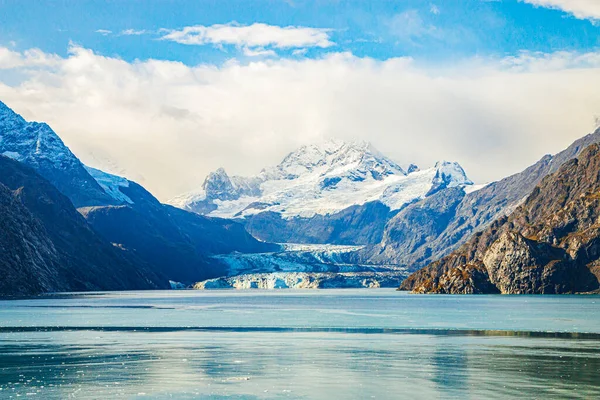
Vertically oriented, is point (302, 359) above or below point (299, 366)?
above

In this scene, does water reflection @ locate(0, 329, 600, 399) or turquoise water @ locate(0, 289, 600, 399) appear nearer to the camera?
water reflection @ locate(0, 329, 600, 399)

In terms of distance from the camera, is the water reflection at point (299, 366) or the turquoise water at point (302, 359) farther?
the turquoise water at point (302, 359)

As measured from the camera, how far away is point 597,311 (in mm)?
171250

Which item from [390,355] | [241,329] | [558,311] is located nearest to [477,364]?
[390,355]

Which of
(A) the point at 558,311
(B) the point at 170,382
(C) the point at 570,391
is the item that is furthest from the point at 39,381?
(A) the point at 558,311

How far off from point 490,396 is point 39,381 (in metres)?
35.7

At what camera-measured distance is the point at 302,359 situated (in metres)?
85.3

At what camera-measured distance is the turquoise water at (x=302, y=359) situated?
66.4 metres

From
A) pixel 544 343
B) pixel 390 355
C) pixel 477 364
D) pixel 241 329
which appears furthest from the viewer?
pixel 241 329

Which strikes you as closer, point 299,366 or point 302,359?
point 299,366

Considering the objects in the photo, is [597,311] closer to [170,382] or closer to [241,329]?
[241,329]

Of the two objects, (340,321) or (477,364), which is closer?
(477,364)

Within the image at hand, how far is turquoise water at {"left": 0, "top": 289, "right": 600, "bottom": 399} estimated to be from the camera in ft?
218

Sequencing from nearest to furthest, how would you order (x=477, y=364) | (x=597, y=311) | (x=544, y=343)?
(x=477, y=364) < (x=544, y=343) < (x=597, y=311)
